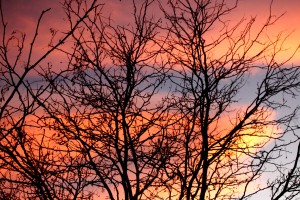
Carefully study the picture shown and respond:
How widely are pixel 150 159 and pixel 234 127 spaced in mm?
1606

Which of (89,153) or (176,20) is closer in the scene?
(89,153)

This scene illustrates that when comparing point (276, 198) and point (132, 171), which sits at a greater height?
point (132, 171)

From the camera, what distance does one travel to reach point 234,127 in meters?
6.58

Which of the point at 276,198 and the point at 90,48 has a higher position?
the point at 90,48

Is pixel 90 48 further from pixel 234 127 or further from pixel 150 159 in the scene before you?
pixel 234 127

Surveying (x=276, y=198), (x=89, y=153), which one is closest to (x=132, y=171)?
(x=89, y=153)

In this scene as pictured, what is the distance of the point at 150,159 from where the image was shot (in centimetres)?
625

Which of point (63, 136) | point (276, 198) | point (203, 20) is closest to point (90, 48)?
point (63, 136)

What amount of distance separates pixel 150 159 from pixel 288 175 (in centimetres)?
239

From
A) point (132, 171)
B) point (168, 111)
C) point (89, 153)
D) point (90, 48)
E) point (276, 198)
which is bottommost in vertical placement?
point (276, 198)

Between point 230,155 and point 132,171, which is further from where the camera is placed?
point 230,155

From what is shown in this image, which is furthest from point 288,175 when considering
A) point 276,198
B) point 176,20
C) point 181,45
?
point 176,20

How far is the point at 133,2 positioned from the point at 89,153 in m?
2.64

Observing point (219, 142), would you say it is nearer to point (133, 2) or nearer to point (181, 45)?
point (181, 45)
